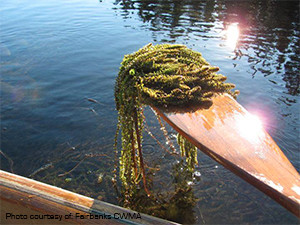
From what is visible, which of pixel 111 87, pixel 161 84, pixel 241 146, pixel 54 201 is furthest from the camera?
pixel 111 87

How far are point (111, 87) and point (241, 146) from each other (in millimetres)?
5586

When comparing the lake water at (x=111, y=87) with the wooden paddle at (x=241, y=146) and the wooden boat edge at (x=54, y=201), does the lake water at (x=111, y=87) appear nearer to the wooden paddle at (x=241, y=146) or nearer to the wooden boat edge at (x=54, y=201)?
the wooden boat edge at (x=54, y=201)

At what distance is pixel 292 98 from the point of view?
21.6ft

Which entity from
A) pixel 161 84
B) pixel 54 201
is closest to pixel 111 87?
pixel 161 84

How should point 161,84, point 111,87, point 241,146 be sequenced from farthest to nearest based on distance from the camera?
point 111,87, point 161,84, point 241,146

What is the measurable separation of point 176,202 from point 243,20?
12353 mm

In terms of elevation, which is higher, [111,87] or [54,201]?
[54,201]

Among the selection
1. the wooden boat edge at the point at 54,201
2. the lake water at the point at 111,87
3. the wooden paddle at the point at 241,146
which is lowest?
the lake water at the point at 111,87

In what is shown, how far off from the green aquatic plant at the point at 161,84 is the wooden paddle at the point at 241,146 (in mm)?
138

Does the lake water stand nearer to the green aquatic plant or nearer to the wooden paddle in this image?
the green aquatic plant

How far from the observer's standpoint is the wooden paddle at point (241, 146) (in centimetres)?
152

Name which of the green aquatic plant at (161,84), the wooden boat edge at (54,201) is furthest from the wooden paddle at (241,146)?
the wooden boat edge at (54,201)

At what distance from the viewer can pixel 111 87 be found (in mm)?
7082

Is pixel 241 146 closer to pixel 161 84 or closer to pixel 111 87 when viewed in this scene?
pixel 161 84
